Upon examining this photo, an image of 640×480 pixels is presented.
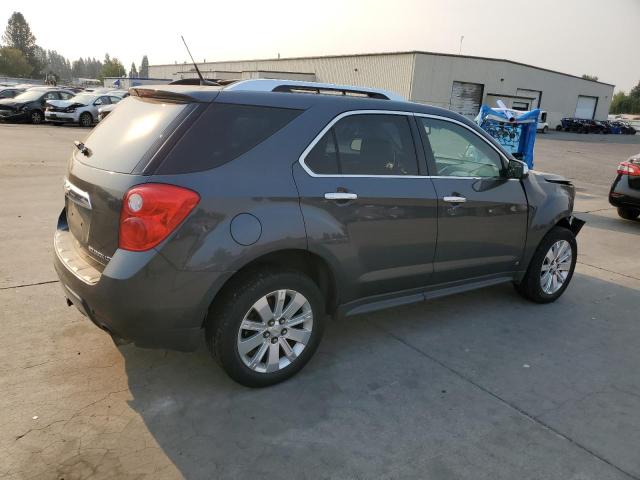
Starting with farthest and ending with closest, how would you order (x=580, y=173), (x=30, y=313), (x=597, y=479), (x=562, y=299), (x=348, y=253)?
(x=580, y=173)
(x=562, y=299)
(x=30, y=313)
(x=348, y=253)
(x=597, y=479)

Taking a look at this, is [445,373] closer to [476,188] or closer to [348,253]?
[348,253]

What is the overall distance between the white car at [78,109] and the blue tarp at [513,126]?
1891cm

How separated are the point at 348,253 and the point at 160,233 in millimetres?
1251

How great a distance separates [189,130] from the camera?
289 centimetres

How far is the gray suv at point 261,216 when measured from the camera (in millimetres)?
2795

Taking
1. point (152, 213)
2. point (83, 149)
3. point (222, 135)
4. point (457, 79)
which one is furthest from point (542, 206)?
point (457, 79)

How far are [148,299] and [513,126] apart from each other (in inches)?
390

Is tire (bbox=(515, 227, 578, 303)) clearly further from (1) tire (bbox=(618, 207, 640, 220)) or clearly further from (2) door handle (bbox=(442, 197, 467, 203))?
(1) tire (bbox=(618, 207, 640, 220))

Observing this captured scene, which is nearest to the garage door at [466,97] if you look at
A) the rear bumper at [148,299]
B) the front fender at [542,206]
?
the front fender at [542,206]

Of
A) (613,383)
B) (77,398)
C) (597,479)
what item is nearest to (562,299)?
(613,383)

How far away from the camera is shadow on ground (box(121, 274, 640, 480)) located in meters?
2.70

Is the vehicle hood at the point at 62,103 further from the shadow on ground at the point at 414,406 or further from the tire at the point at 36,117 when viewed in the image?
the shadow on ground at the point at 414,406

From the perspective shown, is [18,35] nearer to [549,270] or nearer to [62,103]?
[62,103]

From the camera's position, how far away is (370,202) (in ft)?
11.4
